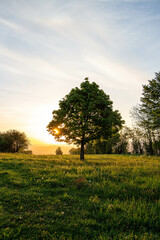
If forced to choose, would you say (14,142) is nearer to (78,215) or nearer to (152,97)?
(152,97)

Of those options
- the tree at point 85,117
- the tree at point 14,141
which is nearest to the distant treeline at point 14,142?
the tree at point 14,141

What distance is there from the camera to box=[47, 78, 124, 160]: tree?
19.1 meters

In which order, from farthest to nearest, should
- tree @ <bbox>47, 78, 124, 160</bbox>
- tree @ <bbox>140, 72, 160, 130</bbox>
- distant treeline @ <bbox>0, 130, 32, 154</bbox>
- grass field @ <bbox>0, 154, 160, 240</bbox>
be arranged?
distant treeline @ <bbox>0, 130, 32, 154</bbox> < tree @ <bbox>140, 72, 160, 130</bbox> < tree @ <bbox>47, 78, 124, 160</bbox> < grass field @ <bbox>0, 154, 160, 240</bbox>

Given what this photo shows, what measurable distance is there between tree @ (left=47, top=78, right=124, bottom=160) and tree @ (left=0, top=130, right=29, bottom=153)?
53.0m

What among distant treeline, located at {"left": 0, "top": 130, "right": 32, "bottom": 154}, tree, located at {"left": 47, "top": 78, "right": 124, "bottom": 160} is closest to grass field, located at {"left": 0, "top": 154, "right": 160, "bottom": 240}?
tree, located at {"left": 47, "top": 78, "right": 124, "bottom": 160}

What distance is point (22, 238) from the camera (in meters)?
3.89

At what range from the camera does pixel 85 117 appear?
65.6 ft

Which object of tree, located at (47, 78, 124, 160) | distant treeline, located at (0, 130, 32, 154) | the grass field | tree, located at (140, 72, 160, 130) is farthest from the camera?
distant treeline, located at (0, 130, 32, 154)

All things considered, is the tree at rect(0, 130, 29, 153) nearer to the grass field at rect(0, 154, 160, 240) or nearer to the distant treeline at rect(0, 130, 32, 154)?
the distant treeline at rect(0, 130, 32, 154)

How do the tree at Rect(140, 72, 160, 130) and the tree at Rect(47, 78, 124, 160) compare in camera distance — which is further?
the tree at Rect(140, 72, 160, 130)

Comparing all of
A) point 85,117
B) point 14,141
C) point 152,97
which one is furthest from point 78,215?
point 14,141

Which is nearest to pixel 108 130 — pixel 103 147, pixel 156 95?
pixel 156 95

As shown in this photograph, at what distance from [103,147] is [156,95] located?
46122 millimetres

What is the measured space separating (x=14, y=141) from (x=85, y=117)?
58444 mm
